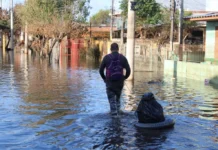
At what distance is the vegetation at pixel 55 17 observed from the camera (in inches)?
1630

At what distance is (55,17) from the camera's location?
137 feet

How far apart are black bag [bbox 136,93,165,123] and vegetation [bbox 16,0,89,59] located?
3271 cm

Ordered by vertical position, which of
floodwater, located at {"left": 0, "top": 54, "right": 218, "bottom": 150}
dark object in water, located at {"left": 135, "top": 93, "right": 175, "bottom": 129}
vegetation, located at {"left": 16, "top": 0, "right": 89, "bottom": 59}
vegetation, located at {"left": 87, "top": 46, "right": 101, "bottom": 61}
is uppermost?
vegetation, located at {"left": 16, "top": 0, "right": 89, "bottom": 59}

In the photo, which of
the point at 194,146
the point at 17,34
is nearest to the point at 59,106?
the point at 194,146

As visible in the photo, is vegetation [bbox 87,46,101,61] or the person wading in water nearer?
the person wading in water

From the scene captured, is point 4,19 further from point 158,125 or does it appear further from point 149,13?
point 158,125

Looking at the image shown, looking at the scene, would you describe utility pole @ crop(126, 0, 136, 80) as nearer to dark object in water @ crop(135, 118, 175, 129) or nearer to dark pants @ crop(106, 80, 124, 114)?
dark pants @ crop(106, 80, 124, 114)

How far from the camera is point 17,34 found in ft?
Answer: 258

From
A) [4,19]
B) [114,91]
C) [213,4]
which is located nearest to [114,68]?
[114,91]

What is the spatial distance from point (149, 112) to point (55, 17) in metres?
34.3

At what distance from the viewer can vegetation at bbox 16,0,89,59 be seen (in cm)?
4141

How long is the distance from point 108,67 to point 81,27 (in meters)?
35.6

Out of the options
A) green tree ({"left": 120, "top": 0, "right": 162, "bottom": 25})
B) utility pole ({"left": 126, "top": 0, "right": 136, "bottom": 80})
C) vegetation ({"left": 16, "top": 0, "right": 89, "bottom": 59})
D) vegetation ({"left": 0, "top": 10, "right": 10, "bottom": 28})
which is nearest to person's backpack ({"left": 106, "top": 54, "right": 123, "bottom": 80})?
utility pole ({"left": 126, "top": 0, "right": 136, "bottom": 80})

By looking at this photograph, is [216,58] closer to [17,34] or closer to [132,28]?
[132,28]
